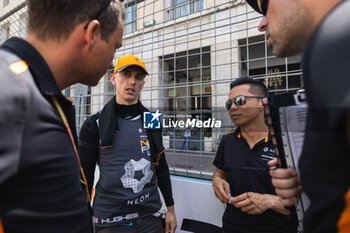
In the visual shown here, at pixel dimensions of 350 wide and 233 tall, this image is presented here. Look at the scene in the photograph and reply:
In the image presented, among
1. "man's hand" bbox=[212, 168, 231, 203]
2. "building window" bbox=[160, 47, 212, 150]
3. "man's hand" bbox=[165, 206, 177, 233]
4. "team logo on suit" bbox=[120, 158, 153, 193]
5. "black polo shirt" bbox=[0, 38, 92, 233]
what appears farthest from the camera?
"building window" bbox=[160, 47, 212, 150]

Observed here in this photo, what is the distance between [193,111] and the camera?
169 centimetres

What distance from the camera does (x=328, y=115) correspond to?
1.17 ft

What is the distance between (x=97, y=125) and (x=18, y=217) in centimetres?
108

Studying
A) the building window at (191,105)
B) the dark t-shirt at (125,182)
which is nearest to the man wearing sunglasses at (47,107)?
the dark t-shirt at (125,182)

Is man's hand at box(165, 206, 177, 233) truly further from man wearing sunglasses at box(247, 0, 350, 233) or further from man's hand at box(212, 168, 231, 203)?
man wearing sunglasses at box(247, 0, 350, 233)

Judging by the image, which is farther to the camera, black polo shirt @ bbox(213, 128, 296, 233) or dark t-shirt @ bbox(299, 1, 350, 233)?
black polo shirt @ bbox(213, 128, 296, 233)

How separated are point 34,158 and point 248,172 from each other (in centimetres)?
124

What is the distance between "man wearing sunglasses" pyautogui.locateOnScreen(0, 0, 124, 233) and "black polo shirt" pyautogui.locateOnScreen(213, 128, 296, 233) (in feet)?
3.21

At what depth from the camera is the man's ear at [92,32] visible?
705mm

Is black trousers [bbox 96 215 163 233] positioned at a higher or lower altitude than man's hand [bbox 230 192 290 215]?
lower

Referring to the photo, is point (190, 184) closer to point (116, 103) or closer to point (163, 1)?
point (116, 103)

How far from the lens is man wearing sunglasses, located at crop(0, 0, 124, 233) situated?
1.59 ft

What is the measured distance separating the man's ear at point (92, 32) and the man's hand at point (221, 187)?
1.20 meters

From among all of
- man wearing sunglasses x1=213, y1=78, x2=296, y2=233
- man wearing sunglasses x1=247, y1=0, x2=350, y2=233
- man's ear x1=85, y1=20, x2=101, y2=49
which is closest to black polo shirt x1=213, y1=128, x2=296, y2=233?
man wearing sunglasses x1=213, y1=78, x2=296, y2=233
